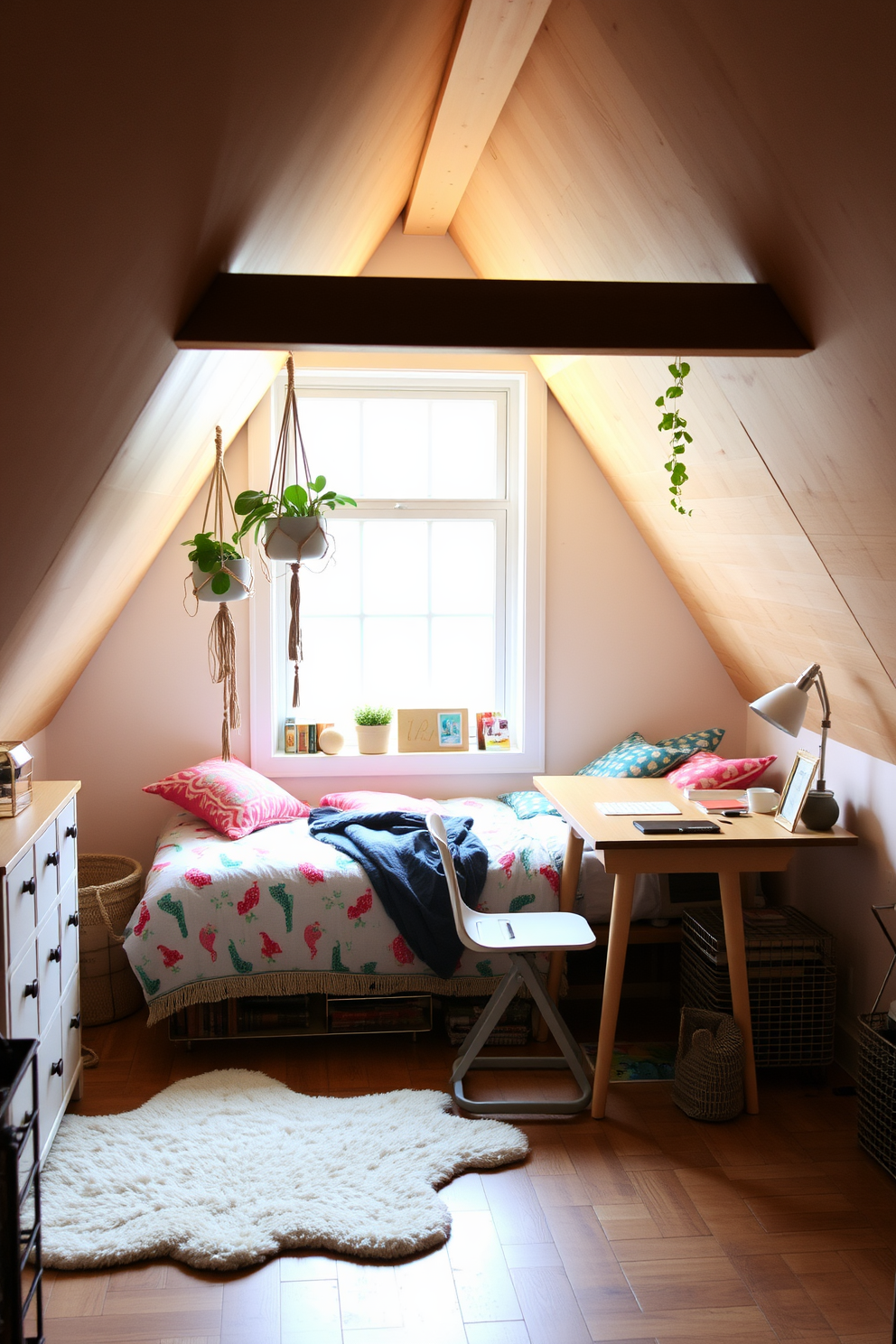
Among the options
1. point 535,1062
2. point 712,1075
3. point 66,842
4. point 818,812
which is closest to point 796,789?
point 818,812

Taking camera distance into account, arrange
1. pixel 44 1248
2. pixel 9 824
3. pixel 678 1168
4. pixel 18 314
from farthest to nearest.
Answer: pixel 678 1168 → pixel 9 824 → pixel 44 1248 → pixel 18 314

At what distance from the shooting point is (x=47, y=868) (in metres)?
2.89

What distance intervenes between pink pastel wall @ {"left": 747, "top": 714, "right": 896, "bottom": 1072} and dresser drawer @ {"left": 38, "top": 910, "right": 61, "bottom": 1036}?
248 cm

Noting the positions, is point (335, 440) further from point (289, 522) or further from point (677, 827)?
point (677, 827)

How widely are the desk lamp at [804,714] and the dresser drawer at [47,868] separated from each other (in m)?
2.04

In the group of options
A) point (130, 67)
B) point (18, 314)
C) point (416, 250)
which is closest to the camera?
point (130, 67)

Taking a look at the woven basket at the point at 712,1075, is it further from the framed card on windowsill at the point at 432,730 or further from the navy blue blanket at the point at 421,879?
the framed card on windowsill at the point at 432,730

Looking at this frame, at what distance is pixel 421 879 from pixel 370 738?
1116mm

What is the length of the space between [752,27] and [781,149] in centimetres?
22

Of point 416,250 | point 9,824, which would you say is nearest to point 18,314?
point 9,824

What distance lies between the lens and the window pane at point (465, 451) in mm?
4750

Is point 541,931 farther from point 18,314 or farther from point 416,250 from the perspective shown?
point 416,250

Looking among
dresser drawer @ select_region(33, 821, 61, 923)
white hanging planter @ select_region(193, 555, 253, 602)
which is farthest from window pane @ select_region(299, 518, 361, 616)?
dresser drawer @ select_region(33, 821, 61, 923)

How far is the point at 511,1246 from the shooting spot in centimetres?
257
